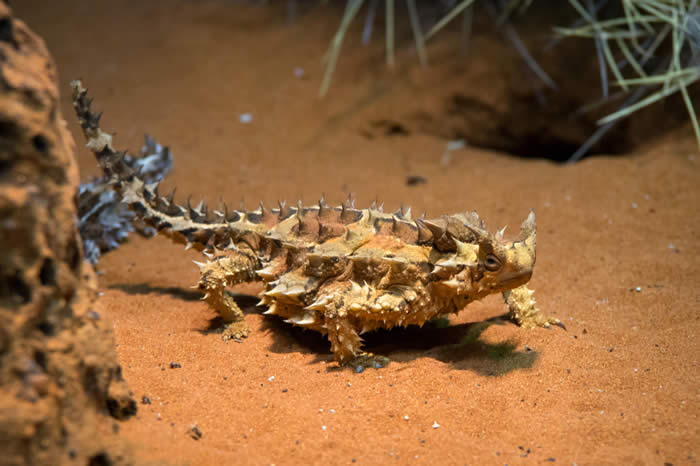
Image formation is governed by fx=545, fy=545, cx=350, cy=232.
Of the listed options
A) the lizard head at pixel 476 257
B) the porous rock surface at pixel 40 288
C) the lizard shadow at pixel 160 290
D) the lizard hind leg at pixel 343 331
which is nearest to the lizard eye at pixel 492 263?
the lizard head at pixel 476 257

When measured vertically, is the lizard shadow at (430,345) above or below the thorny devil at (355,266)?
below

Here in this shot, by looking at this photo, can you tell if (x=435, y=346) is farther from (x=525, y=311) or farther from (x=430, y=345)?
(x=525, y=311)

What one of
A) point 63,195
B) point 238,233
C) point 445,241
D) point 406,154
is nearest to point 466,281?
point 445,241

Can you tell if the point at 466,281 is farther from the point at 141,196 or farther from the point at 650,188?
the point at 650,188

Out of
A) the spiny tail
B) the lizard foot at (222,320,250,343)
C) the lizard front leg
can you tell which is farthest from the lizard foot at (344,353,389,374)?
the spiny tail

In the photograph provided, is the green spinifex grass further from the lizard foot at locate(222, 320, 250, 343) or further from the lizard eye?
the lizard foot at locate(222, 320, 250, 343)

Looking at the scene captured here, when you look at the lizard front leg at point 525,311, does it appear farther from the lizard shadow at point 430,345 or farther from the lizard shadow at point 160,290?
the lizard shadow at point 160,290

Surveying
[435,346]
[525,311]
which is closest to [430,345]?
[435,346]
